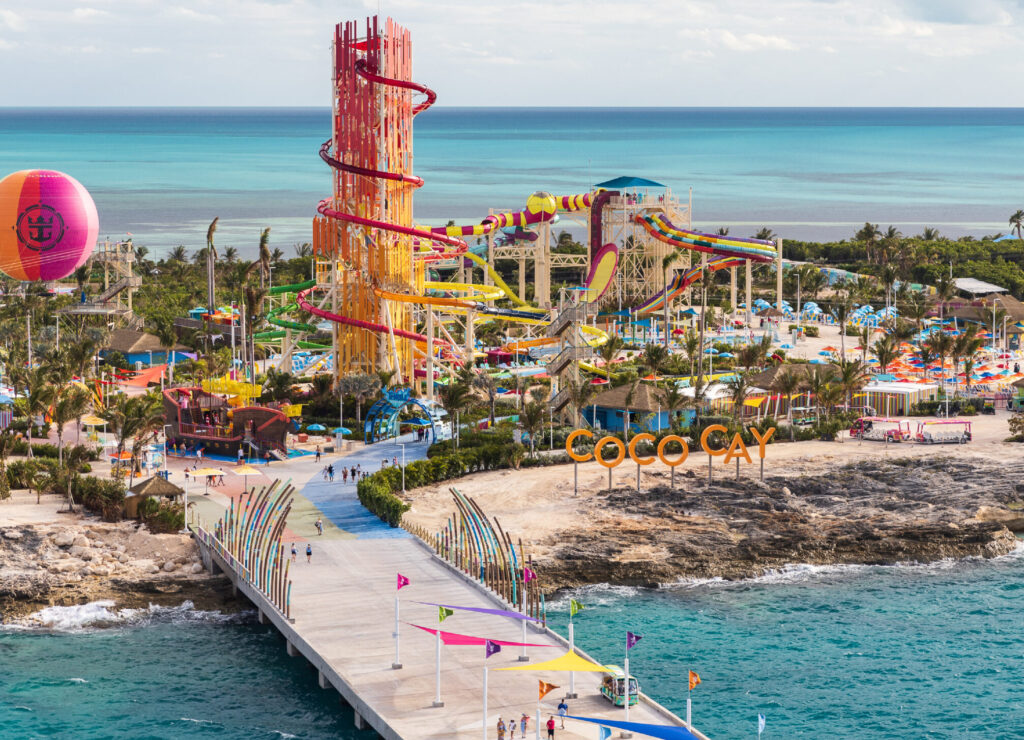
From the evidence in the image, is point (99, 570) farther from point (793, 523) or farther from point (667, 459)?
point (793, 523)

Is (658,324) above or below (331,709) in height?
above

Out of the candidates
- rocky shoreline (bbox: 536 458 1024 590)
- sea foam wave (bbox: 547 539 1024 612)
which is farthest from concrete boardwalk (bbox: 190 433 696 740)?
rocky shoreline (bbox: 536 458 1024 590)

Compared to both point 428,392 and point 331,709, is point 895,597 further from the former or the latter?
point 428,392

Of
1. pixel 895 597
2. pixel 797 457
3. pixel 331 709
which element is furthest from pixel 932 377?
pixel 331 709

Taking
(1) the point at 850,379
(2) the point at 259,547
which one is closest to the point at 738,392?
(1) the point at 850,379

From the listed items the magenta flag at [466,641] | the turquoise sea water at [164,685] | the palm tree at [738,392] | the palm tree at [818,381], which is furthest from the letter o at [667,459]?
the turquoise sea water at [164,685]

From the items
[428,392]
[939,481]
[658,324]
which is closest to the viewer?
[939,481]

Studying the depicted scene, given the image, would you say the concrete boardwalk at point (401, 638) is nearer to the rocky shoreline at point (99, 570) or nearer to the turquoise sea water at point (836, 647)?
A: the rocky shoreline at point (99, 570)
